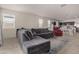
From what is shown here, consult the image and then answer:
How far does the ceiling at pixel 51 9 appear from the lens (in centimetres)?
174

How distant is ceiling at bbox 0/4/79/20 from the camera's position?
174 cm

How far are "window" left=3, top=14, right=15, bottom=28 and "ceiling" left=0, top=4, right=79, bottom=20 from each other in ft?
0.49

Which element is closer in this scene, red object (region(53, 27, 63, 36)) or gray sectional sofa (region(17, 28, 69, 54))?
gray sectional sofa (region(17, 28, 69, 54))

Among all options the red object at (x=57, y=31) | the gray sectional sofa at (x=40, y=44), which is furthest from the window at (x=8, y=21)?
the red object at (x=57, y=31)

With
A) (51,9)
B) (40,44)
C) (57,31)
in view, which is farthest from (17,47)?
(51,9)

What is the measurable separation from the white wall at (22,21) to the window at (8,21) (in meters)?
0.05

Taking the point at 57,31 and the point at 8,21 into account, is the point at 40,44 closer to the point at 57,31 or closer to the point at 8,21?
the point at 57,31

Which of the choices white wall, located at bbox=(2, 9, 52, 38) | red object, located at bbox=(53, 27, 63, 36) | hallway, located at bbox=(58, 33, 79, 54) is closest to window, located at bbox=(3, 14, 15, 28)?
white wall, located at bbox=(2, 9, 52, 38)

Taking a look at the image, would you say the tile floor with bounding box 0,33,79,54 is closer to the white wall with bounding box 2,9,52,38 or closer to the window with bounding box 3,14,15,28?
the white wall with bounding box 2,9,52,38

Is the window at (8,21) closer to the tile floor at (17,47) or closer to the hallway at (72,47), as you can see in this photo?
the tile floor at (17,47)
